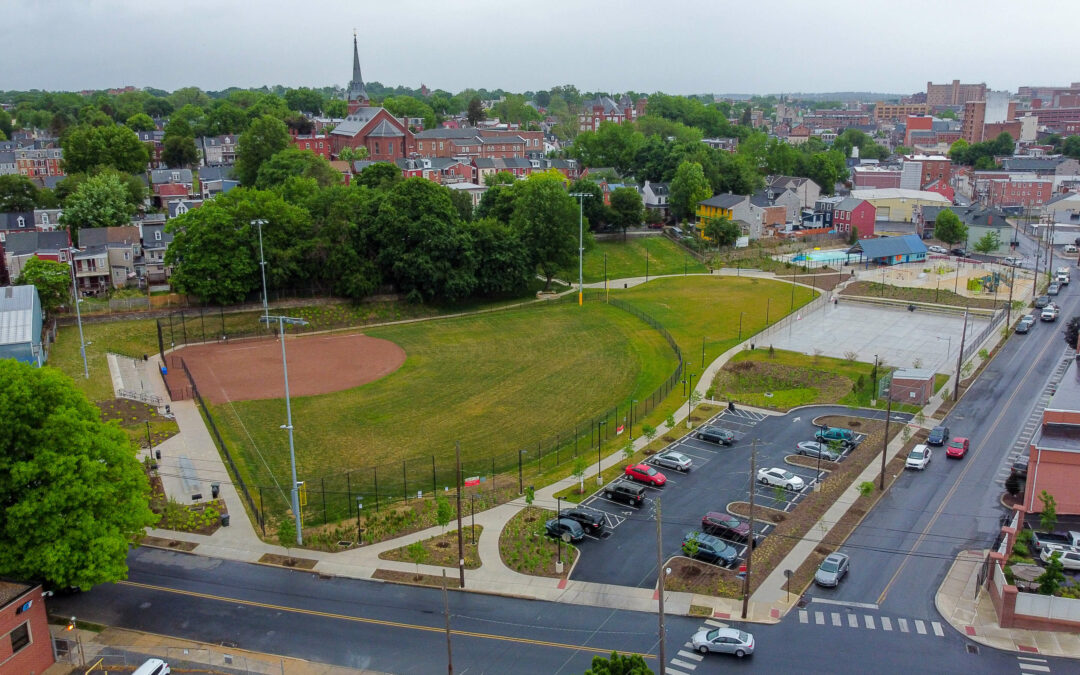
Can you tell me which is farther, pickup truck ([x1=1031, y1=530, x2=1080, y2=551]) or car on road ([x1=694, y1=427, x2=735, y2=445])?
car on road ([x1=694, y1=427, x2=735, y2=445])

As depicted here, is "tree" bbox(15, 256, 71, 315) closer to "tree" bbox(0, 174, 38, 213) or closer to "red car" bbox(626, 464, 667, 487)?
"tree" bbox(0, 174, 38, 213)

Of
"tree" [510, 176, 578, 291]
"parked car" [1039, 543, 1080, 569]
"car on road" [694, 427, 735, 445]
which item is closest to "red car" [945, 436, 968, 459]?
"parked car" [1039, 543, 1080, 569]

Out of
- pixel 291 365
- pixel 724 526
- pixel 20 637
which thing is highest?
pixel 20 637

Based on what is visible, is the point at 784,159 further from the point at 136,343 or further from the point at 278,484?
the point at 278,484

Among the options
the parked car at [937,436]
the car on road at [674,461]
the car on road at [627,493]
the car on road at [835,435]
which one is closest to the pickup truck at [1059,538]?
the parked car at [937,436]

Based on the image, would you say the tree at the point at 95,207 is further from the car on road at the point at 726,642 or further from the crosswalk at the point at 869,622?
the crosswalk at the point at 869,622

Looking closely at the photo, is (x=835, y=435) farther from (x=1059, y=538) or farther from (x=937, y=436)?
(x=1059, y=538)

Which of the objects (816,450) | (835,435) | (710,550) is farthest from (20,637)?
(835,435)
